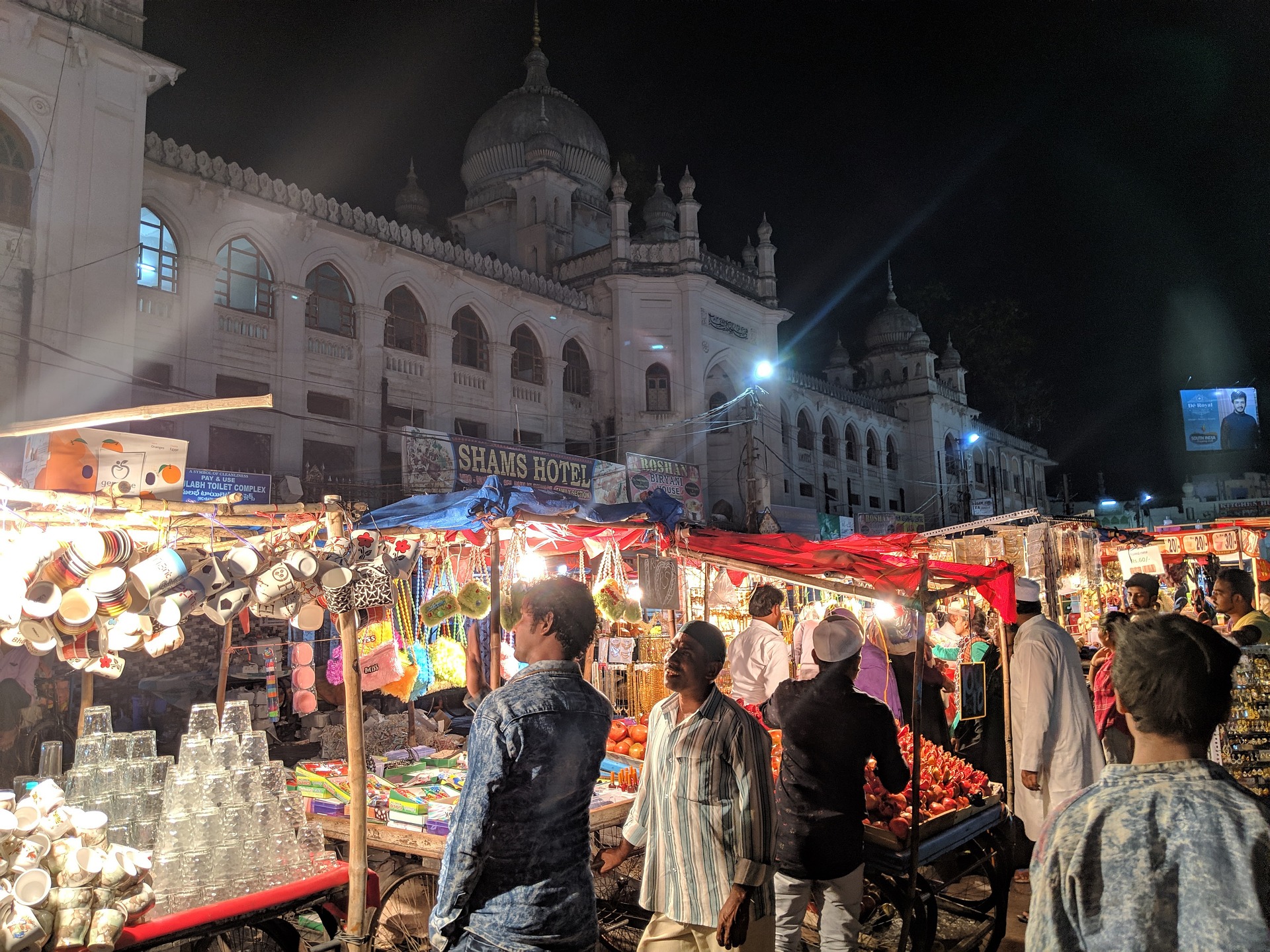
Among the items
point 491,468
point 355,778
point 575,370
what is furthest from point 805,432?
point 355,778

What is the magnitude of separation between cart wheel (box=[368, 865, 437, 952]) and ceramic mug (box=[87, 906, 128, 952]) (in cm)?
172

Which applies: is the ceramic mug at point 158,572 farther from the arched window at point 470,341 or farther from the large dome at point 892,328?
the large dome at point 892,328

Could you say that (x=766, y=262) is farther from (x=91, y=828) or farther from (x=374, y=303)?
(x=91, y=828)

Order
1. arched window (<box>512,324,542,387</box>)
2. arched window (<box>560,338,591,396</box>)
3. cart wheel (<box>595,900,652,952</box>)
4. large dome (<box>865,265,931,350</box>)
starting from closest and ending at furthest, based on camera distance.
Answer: cart wheel (<box>595,900,652,952</box>)
arched window (<box>512,324,542,387</box>)
arched window (<box>560,338,591,396</box>)
large dome (<box>865,265,931,350</box>)

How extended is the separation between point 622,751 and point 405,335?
46.0 feet

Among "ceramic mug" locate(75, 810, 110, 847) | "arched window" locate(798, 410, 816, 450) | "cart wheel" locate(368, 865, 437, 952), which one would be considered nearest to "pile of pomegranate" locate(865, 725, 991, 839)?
"cart wheel" locate(368, 865, 437, 952)

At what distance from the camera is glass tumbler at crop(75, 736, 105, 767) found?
3369 millimetres

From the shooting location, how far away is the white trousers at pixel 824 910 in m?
3.65

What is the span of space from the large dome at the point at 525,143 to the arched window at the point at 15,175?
14.1 meters

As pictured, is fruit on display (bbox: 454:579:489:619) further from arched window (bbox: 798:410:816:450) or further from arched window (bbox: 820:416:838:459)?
arched window (bbox: 820:416:838:459)

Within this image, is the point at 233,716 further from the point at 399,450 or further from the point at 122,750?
the point at 399,450

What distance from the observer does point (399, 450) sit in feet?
55.3

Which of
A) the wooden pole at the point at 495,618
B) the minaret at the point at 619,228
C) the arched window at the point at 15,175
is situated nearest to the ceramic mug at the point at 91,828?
the wooden pole at the point at 495,618

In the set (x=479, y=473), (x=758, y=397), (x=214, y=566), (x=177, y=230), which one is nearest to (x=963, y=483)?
(x=758, y=397)
